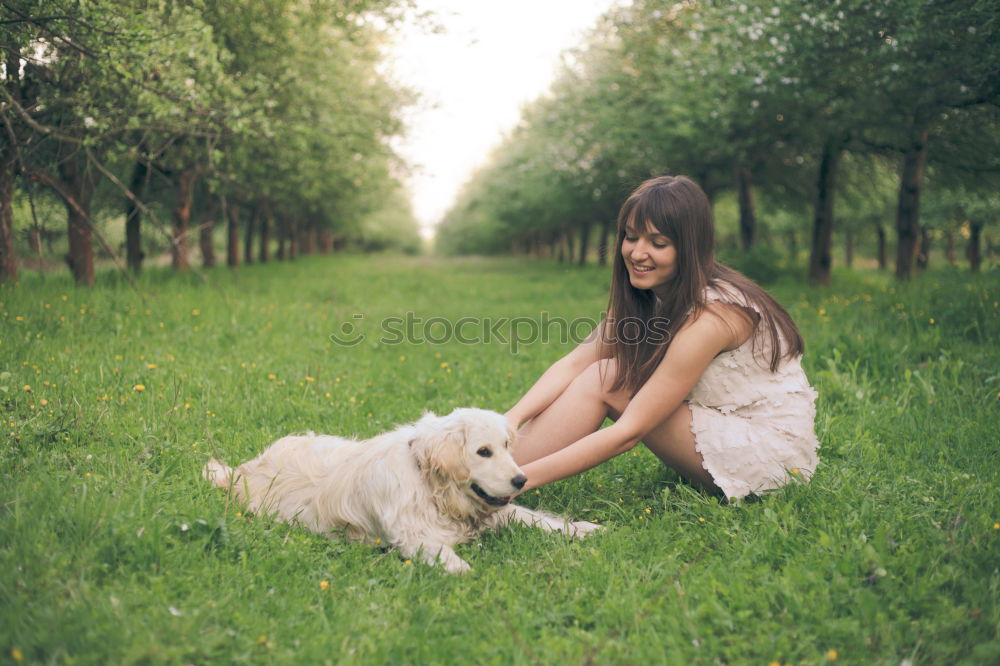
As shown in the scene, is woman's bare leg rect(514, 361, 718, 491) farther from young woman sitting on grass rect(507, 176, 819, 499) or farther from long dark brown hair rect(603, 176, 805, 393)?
long dark brown hair rect(603, 176, 805, 393)

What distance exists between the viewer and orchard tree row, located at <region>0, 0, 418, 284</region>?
6.35m

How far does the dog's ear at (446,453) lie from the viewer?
3.47 meters

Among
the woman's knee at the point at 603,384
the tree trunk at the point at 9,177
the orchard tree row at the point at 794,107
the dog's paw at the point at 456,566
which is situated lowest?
the dog's paw at the point at 456,566

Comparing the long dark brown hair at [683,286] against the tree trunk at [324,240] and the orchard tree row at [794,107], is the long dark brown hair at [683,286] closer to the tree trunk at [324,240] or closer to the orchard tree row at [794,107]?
the orchard tree row at [794,107]

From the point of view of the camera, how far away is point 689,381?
3.59 m

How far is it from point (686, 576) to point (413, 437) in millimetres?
1557

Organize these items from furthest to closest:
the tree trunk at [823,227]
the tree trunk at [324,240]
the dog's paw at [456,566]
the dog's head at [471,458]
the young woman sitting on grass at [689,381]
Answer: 1. the tree trunk at [324,240]
2. the tree trunk at [823,227]
3. the young woman sitting on grass at [689,381]
4. the dog's head at [471,458]
5. the dog's paw at [456,566]

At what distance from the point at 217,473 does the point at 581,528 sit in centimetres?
221

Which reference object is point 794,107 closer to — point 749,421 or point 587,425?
point 749,421

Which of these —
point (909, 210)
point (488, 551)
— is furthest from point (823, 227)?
point (488, 551)

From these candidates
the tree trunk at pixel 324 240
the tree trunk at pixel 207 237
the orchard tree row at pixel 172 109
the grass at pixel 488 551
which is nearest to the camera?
the grass at pixel 488 551

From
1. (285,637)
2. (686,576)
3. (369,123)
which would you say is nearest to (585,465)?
(686,576)

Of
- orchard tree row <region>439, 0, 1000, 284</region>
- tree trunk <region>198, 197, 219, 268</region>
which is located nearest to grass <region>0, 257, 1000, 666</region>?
orchard tree row <region>439, 0, 1000, 284</region>

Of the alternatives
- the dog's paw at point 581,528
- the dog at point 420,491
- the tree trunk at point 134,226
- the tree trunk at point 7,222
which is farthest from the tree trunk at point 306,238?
the dog's paw at point 581,528
